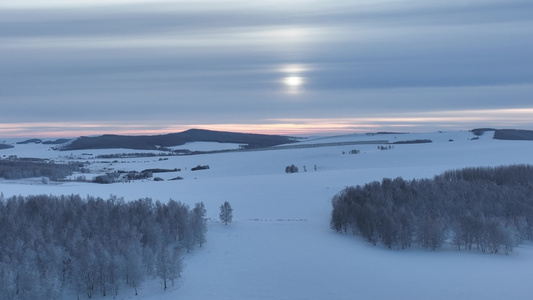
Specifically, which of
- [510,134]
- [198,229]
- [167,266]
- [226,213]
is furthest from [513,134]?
[167,266]

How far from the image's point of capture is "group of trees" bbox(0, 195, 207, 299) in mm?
19734

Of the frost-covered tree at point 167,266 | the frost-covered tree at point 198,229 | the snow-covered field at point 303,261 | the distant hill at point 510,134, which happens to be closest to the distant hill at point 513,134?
the distant hill at point 510,134

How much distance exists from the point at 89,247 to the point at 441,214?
18331 mm

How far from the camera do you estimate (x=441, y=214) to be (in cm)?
3197

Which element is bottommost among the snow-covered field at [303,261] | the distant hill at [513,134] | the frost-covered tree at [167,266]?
the snow-covered field at [303,261]

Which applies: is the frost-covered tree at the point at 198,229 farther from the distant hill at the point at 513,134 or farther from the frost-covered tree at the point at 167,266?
the distant hill at the point at 513,134

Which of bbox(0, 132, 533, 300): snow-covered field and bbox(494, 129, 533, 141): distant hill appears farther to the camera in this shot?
bbox(494, 129, 533, 141): distant hill

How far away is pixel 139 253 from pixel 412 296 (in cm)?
959

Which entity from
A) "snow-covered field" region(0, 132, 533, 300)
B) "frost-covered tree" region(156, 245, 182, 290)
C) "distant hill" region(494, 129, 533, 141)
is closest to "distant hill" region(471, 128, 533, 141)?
"distant hill" region(494, 129, 533, 141)

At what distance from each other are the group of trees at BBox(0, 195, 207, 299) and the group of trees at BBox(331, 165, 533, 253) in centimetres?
808

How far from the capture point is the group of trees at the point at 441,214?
27.6m

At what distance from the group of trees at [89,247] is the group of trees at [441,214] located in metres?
8.08

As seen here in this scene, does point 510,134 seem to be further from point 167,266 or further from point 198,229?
point 167,266

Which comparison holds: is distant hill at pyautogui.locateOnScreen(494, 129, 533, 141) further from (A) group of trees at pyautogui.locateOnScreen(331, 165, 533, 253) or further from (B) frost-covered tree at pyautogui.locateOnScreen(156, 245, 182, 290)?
(B) frost-covered tree at pyautogui.locateOnScreen(156, 245, 182, 290)
